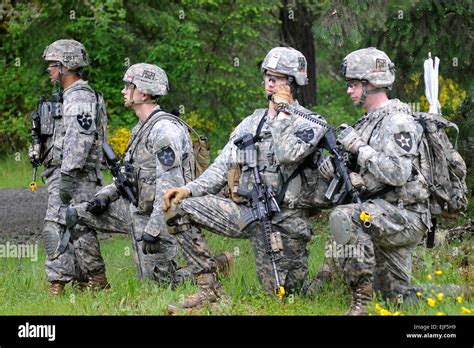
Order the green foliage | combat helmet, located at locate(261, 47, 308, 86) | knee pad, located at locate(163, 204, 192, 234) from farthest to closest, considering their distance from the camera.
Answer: the green foliage < combat helmet, located at locate(261, 47, 308, 86) < knee pad, located at locate(163, 204, 192, 234)

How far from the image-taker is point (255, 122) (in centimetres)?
866

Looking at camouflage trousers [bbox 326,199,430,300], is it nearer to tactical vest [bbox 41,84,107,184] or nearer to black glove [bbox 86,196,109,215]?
black glove [bbox 86,196,109,215]

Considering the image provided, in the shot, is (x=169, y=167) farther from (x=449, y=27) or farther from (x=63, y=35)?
(x=63, y=35)

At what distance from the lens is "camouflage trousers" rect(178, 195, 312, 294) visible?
27.8 ft

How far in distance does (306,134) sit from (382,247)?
3.47 feet

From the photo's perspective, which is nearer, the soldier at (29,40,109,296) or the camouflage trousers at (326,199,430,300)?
the camouflage trousers at (326,199,430,300)

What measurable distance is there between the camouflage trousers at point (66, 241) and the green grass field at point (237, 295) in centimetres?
18

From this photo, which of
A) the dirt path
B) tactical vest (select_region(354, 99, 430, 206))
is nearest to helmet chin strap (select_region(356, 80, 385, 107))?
tactical vest (select_region(354, 99, 430, 206))

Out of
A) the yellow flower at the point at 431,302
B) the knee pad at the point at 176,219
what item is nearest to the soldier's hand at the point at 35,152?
the knee pad at the point at 176,219

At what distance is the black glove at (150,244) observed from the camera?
9.04 meters

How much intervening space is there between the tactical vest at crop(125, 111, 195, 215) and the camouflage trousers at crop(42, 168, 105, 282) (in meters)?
0.70

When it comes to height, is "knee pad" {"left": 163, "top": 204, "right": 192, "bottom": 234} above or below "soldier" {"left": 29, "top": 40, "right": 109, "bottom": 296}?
below
